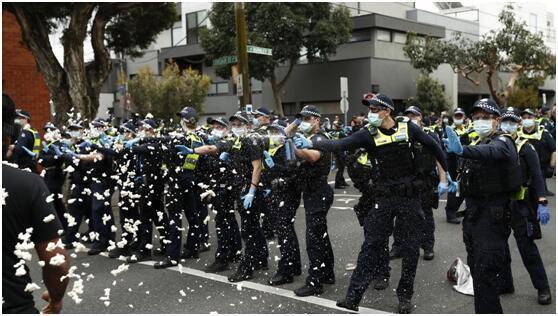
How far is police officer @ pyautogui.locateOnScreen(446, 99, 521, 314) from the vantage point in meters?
4.66

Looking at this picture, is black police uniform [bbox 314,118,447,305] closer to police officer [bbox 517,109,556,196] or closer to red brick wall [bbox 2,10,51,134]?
police officer [bbox 517,109,556,196]

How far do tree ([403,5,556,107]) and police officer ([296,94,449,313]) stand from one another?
22.6 metres

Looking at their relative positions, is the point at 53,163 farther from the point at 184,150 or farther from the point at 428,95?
the point at 428,95

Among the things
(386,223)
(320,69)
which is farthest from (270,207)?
(320,69)

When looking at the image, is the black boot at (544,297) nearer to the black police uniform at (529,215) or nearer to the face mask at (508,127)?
the black police uniform at (529,215)

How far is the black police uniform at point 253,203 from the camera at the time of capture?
6.61 metres

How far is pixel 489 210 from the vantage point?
4.76m

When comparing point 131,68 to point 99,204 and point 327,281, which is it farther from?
point 327,281

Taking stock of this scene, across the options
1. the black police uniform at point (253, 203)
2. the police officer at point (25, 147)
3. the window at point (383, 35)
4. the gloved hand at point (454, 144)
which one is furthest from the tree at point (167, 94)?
the gloved hand at point (454, 144)

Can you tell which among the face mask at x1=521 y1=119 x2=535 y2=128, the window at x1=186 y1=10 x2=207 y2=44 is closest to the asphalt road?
the face mask at x1=521 y1=119 x2=535 y2=128

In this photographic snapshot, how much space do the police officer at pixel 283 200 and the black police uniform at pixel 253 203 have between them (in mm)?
206

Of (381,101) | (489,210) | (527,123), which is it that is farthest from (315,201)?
(527,123)

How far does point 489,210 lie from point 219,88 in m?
35.4

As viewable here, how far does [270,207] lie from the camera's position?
746cm
